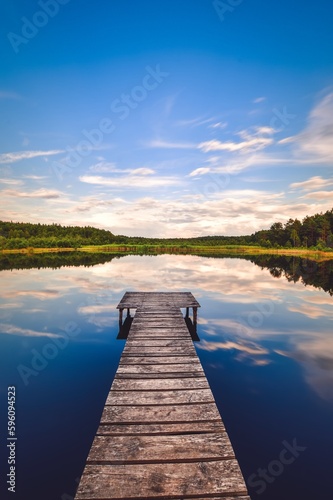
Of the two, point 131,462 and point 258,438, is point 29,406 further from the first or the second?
point 258,438

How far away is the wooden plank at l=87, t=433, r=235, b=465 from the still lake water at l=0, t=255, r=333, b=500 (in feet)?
4.48

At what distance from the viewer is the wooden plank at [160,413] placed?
13.1 feet

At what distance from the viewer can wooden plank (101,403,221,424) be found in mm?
3994

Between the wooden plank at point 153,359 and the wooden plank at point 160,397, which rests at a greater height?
the wooden plank at point 160,397

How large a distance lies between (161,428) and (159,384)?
1356 millimetres

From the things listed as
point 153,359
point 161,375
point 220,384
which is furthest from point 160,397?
point 220,384

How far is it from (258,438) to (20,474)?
407cm

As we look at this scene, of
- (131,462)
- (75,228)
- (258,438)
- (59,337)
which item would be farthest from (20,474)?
(75,228)

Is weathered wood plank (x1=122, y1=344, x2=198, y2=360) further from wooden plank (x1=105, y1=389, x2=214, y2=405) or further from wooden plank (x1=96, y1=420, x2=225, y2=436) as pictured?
wooden plank (x1=96, y1=420, x2=225, y2=436)

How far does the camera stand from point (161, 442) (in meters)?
3.52

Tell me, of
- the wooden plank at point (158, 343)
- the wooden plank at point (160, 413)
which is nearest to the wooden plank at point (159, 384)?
the wooden plank at point (160, 413)

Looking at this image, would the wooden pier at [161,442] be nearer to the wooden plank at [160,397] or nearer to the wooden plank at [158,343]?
the wooden plank at [160,397]

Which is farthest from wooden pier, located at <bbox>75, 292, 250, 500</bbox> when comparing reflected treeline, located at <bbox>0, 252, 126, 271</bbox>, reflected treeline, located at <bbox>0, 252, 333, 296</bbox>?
reflected treeline, located at <bbox>0, 252, 126, 271</bbox>

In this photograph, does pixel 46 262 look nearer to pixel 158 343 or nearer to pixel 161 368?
pixel 158 343
